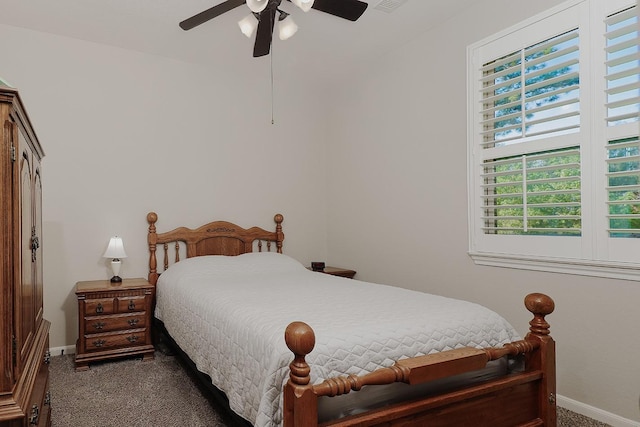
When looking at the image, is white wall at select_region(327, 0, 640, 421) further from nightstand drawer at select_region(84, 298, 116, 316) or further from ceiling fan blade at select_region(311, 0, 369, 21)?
nightstand drawer at select_region(84, 298, 116, 316)

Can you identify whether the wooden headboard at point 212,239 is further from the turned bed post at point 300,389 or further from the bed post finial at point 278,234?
the turned bed post at point 300,389

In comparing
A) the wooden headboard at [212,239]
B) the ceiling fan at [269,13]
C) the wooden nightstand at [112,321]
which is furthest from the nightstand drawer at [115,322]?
the ceiling fan at [269,13]

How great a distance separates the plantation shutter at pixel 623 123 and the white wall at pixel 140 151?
2.94 metres

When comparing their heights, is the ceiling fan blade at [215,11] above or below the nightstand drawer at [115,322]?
above

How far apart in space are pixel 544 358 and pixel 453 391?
49 centimetres

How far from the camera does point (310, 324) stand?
1.84 metres

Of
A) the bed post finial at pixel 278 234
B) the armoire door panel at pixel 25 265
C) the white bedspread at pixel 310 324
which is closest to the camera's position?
the armoire door panel at pixel 25 265

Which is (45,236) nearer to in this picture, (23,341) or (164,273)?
(164,273)

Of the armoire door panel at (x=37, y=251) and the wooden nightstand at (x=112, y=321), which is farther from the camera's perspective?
the wooden nightstand at (x=112, y=321)

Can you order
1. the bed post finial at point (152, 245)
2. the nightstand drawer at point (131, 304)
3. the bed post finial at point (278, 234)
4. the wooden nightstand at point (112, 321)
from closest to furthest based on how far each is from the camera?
1. the wooden nightstand at point (112, 321)
2. the nightstand drawer at point (131, 304)
3. the bed post finial at point (152, 245)
4. the bed post finial at point (278, 234)

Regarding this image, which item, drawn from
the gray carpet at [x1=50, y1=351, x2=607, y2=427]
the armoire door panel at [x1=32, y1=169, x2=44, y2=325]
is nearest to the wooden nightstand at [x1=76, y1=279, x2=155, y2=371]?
the gray carpet at [x1=50, y1=351, x2=607, y2=427]

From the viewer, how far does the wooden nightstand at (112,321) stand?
319cm

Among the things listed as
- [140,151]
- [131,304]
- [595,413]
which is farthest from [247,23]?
[595,413]

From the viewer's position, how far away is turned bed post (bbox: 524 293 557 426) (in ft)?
6.07
